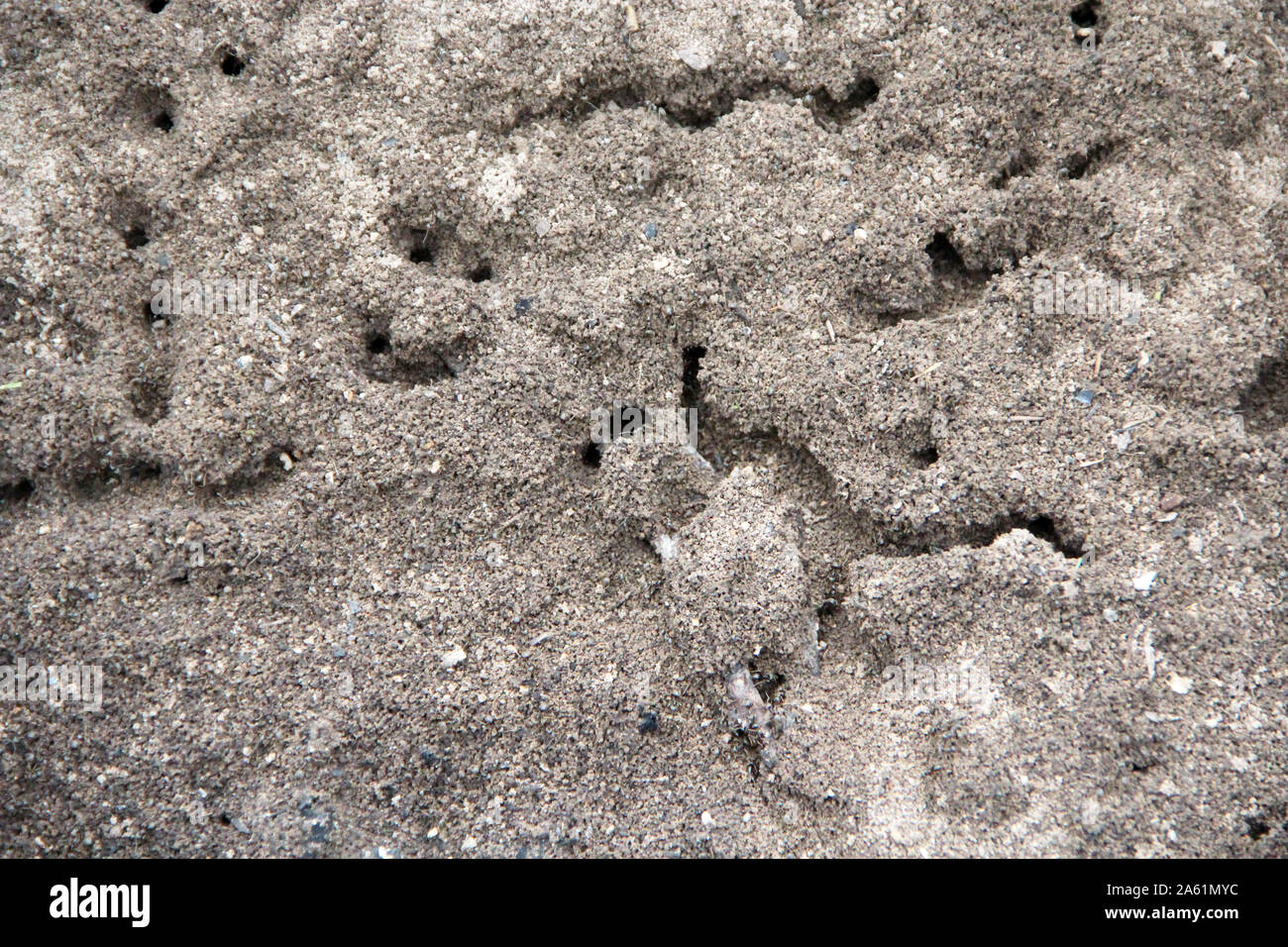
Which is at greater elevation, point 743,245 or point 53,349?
point 743,245

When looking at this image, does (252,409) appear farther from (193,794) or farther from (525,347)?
(193,794)

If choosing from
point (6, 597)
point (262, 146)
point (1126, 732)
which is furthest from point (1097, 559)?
point (6, 597)
